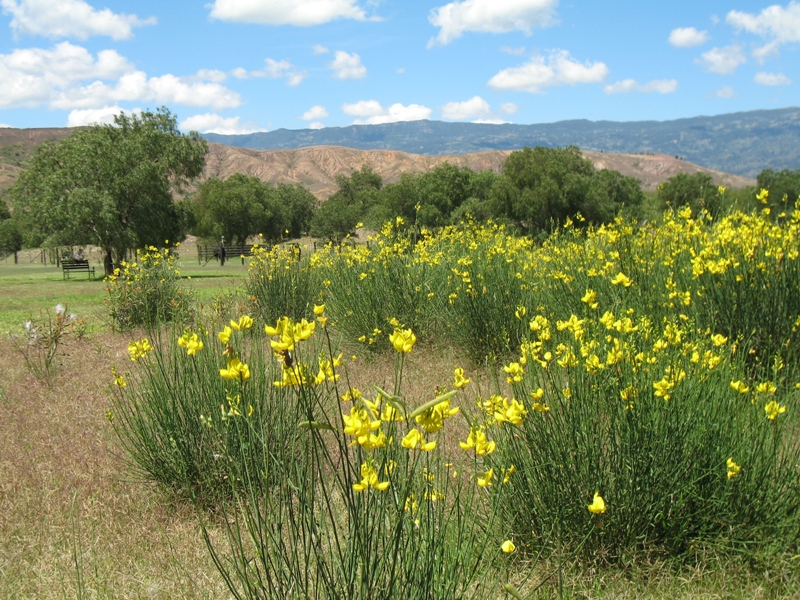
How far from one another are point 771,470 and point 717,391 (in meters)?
0.39

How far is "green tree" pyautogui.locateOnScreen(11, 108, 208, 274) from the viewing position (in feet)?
78.6

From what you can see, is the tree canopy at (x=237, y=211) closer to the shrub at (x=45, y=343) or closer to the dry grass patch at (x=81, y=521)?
the shrub at (x=45, y=343)

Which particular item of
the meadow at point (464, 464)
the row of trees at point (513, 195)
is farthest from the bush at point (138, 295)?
the row of trees at point (513, 195)

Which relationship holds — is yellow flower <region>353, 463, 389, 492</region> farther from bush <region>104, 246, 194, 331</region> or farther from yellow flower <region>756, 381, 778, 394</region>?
bush <region>104, 246, 194, 331</region>

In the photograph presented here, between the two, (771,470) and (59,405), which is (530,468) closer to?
(771,470)

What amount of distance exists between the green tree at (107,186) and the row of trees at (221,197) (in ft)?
0.14

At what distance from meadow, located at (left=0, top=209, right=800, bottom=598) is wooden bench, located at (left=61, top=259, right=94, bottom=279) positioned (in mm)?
23913

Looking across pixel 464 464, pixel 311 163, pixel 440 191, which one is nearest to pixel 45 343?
pixel 464 464

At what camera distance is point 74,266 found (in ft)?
90.7

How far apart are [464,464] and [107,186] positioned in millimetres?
24834

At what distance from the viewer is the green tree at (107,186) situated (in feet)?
78.6

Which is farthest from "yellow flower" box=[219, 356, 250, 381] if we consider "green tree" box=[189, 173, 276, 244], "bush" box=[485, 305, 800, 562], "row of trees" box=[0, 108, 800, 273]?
"green tree" box=[189, 173, 276, 244]

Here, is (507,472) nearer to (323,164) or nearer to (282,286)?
(282,286)

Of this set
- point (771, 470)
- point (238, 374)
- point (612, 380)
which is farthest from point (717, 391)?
point (238, 374)
